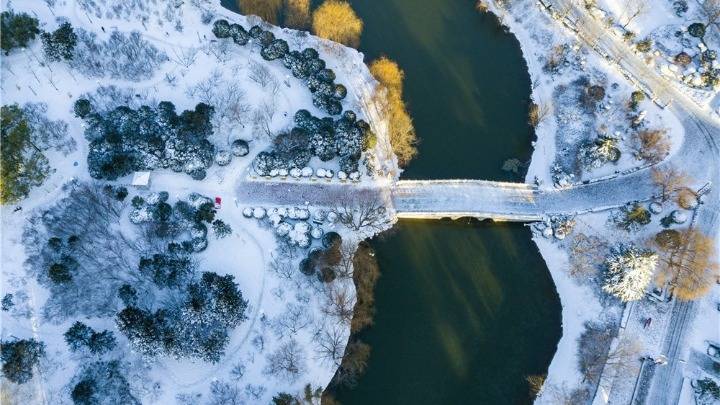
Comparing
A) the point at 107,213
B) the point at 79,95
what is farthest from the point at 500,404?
the point at 79,95

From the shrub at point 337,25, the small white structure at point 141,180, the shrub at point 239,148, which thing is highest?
the shrub at point 337,25

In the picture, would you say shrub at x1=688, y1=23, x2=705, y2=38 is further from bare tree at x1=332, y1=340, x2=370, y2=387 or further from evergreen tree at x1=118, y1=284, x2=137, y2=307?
evergreen tree at x1=118, y1=284, x2=137, y2=307

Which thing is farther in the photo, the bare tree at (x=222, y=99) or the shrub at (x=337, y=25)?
the shrub at (x=337, y=25)

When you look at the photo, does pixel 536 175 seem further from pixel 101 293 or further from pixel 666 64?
pixel 101 293

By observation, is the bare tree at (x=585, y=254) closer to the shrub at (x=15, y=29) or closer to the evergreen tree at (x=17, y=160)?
the evergreen tree at (x=17, y=160)

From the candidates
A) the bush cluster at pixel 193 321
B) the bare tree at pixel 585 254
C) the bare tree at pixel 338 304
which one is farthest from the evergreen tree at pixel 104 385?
the bare tree at pixel 585 254
